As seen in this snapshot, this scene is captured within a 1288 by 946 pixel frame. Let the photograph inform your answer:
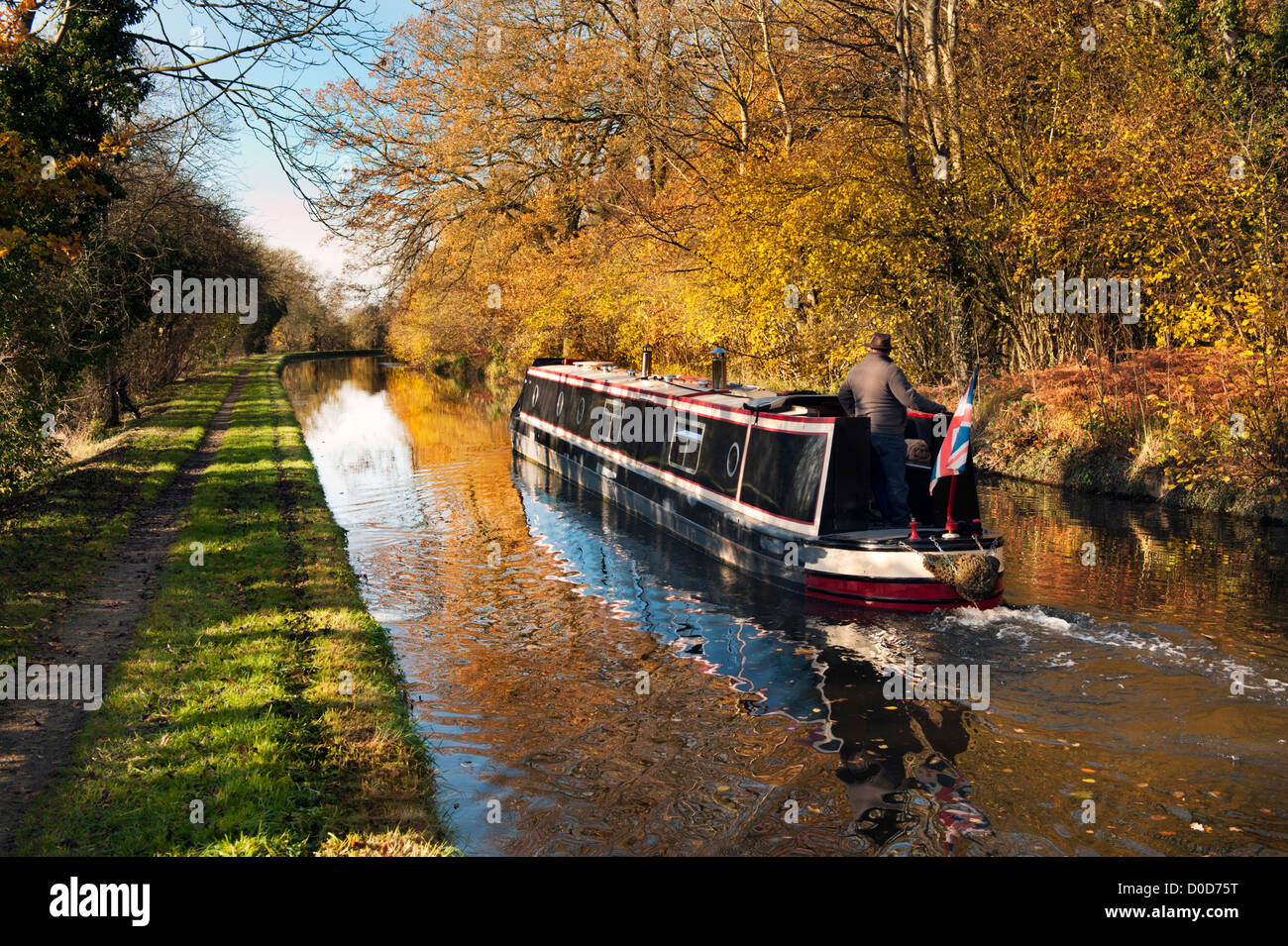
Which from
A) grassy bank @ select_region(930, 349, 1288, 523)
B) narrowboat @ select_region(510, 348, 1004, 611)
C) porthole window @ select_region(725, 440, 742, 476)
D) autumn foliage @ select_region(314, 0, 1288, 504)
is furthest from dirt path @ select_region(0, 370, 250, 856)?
grassy bank @ select_region(930, 349, 1288, 523)

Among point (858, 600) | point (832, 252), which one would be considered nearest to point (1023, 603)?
point (858, 600)

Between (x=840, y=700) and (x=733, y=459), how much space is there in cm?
418

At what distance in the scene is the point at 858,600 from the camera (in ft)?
26.7

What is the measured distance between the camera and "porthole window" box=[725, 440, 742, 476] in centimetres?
1002

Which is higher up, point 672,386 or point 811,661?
point 672,386

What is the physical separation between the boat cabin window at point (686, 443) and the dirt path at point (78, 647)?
5.70m

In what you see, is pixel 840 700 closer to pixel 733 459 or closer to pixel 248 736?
pixel 248 736

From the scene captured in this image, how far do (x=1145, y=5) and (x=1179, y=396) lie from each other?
726 cm

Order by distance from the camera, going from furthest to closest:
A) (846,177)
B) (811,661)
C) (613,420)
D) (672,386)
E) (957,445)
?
(846,177), (613,420), (672,386), (957,445), (811,661)

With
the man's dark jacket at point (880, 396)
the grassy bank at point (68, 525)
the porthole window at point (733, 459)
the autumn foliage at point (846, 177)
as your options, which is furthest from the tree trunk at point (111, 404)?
the man's dark jacket at point (880, 396)

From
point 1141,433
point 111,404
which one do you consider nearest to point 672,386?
point 1141,433

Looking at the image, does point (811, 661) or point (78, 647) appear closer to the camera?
point (78, 647)

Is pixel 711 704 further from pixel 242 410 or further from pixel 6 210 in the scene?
pixel 242 410

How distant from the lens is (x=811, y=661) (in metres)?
7.10
